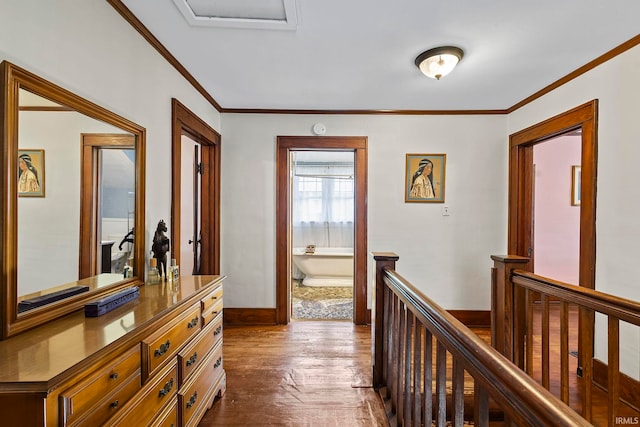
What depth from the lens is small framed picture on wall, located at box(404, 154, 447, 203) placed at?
11.1 feet

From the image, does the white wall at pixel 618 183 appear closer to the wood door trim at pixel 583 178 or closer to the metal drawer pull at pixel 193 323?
the wood door trim at pixel 583 178

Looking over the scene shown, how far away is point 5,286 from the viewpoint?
41.8 inches

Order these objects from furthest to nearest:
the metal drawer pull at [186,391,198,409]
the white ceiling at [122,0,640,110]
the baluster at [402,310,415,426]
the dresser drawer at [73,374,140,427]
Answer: the white ceiling at [122,0,640,110]
the metal drawer pull at [186,391,198,409]
the baluster at [402,310,415,426]
the dresser drawer at [73,374,140,427]

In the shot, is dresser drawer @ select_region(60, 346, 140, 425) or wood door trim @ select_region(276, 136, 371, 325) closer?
dresser drawer @ select_region(60, 346, 140, 425)

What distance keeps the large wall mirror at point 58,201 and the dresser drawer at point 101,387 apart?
40 cm

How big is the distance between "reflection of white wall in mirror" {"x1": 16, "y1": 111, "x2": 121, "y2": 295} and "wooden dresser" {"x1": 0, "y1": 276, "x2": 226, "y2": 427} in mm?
220

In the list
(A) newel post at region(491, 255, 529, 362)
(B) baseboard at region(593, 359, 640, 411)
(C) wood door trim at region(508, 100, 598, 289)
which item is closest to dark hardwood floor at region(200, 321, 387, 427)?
(A) newel post at region(491, 255, 529, 362)

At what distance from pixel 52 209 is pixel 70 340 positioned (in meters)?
0.58

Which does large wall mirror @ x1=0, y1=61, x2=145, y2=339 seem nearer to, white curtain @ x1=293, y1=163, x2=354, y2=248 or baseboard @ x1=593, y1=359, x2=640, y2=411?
baseboard @ x1=593, y1=359, x2=640, y2=411

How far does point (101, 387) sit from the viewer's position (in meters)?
0.98

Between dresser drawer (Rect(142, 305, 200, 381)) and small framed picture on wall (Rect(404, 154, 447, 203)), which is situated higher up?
small framed picture on wall (Rect(404, 154, 447, 203))

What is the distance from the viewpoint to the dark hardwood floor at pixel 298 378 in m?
1.87

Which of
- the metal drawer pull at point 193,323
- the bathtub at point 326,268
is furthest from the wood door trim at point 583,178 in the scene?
the metal drawer pull at point 193,323

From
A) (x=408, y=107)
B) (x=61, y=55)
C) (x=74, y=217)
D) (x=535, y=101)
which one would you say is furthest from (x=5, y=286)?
(x=535, y=101)
